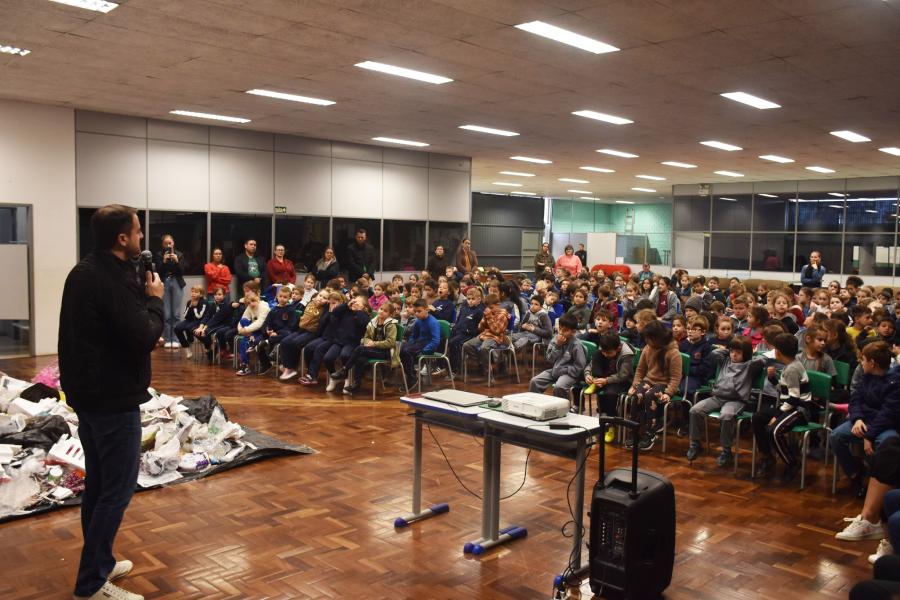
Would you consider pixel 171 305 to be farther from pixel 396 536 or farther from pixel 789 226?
pixel 789 226

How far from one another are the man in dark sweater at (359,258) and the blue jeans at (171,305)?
3172 mm

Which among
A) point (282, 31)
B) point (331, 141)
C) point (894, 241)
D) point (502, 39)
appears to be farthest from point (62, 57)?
point (894, 241)

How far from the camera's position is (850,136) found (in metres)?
11.6

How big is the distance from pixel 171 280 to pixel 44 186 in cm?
210

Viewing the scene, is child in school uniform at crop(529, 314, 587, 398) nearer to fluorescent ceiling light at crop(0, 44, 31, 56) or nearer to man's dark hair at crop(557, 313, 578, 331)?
man's dark hair at crop(557, 313, 578, 331)

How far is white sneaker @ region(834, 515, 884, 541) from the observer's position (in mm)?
4359

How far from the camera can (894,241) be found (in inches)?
719

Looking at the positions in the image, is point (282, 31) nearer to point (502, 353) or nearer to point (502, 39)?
point (502, 39)

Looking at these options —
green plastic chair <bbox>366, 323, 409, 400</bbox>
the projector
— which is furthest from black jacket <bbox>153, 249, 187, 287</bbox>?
the projector

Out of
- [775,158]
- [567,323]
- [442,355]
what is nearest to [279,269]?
[442,355]

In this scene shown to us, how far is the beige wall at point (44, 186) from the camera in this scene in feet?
32.8

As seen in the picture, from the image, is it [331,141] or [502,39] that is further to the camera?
[331,141]

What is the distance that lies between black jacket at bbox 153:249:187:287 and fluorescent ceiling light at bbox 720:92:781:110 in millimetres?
7760

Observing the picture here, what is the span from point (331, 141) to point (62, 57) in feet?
20.4
